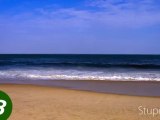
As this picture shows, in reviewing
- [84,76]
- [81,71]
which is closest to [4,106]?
[84,76]

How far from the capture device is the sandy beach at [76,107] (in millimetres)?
7695

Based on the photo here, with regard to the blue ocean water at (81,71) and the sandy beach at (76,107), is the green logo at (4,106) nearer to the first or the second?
the sandy beach at (76,107)

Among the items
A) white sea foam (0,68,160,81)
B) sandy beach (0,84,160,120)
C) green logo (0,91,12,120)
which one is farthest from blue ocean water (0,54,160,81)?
green logo (0,91,12,120)

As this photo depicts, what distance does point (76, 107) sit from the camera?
8.87 metres

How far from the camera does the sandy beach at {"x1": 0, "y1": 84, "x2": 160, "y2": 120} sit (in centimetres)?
770

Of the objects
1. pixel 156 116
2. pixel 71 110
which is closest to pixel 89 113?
pixel 71 110

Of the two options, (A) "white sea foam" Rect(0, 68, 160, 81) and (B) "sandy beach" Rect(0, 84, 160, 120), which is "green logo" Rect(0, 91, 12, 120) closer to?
(B) "sandy beach" Rect(0, 84, 160, 120)

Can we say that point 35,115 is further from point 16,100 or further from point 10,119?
point 16,100

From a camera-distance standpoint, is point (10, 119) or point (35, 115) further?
point (35, 115)

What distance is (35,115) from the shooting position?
7770 mm

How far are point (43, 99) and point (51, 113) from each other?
7.70 feet

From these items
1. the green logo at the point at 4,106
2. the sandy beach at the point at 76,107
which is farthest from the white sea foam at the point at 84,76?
the green logo at the point at 4,106

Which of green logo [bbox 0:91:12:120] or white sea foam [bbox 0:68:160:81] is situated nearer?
green logo [bbox 0:91:12:120]

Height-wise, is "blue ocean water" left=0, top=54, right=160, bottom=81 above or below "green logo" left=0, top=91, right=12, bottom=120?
below
